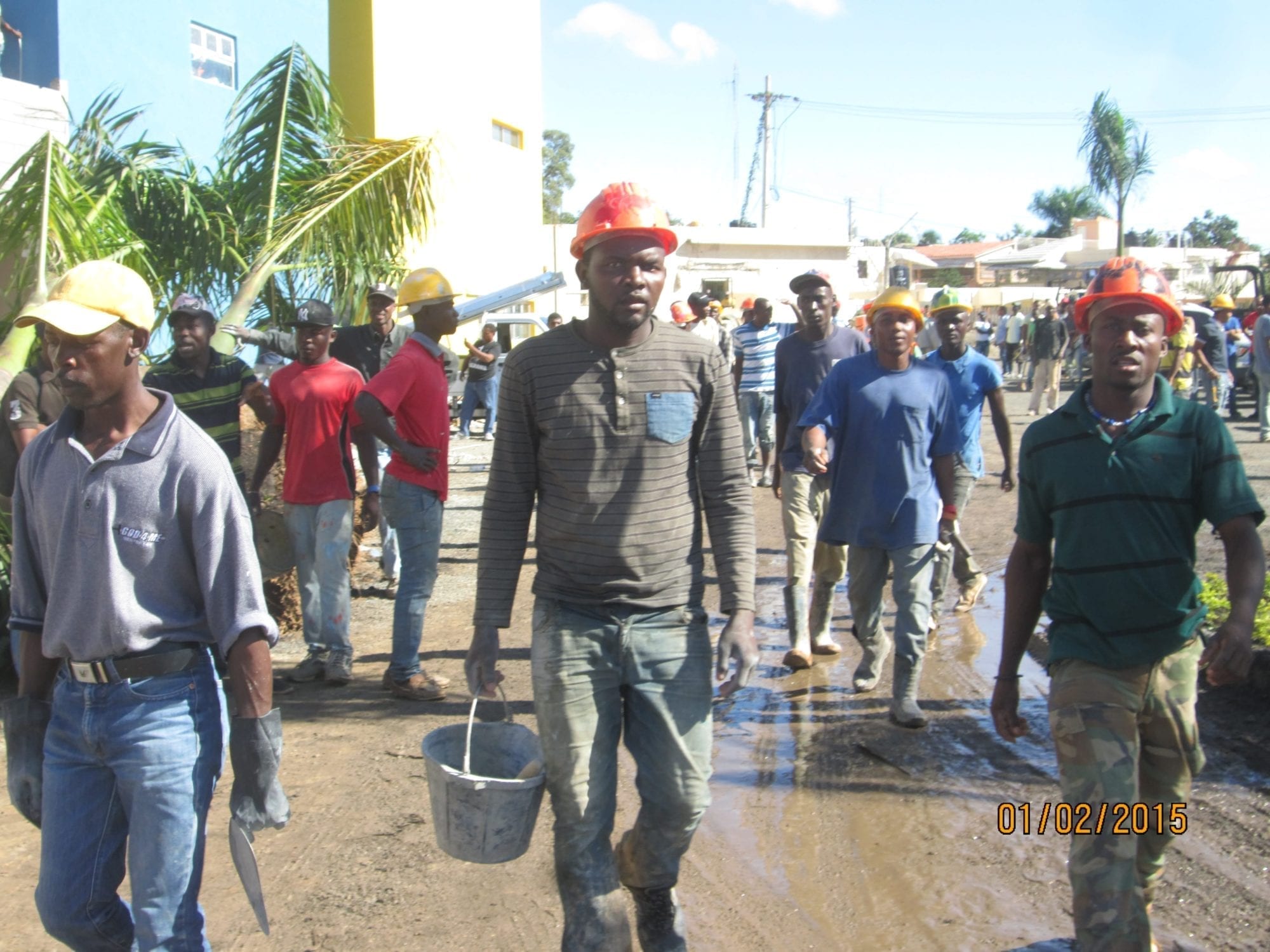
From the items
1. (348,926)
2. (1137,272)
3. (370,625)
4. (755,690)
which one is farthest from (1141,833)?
(370,625)

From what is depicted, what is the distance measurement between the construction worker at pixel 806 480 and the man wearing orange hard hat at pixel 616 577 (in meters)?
3.05

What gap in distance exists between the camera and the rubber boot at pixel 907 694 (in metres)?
5.57

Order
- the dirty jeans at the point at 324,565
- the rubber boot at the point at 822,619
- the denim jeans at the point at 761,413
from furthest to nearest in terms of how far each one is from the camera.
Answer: the denim jeans at the point at 761,413 → the rubber boot at the point at 822,619 → the dirty jeans at the point at 324,565

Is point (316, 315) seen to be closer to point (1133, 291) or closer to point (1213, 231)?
point (1133, 291)

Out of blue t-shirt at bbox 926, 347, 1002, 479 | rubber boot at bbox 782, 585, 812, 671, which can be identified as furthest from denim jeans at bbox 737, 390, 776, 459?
rubber boot at bbox 782, 585, 812, 671

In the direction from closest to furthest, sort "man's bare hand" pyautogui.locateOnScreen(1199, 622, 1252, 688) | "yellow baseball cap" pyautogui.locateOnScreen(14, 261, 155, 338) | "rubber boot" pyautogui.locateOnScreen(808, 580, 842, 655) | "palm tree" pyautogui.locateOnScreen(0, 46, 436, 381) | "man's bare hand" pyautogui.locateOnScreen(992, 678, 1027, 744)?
"yellow baseball cap" pyautogui.locateOnScreen(14, 261, 155, 338) → "man's bare hand" pyautogui.locateOnScreen(1199, 622, 1252, 688) → "man's bare hand" pyautogui.locateOnScreen(992, 678, 1027, 744) → "rubber boot" pyautogui.locateOnScreen(808, 580, 842, 655) → "palm tree" pyautogui.locateOnScreen(0, 46, 436, 381)

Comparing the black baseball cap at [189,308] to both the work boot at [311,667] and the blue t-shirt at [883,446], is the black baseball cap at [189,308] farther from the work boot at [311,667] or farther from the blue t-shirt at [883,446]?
the blue t-shirt at [883,446]

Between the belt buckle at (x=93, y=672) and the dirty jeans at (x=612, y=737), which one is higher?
the belt buckle at (x=93, y=672)

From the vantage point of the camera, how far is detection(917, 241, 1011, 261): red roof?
76.8 metres

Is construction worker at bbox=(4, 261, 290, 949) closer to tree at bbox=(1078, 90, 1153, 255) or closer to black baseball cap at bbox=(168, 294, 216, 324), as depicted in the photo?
black baseball cap at bbox=(168, 294, 216, 324)

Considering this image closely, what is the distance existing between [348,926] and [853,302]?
4111 centimetres

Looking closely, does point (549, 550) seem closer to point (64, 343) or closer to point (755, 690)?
point (64, 343)

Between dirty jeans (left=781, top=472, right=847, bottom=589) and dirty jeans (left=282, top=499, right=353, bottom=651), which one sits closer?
dirty jeans (left=282, top=499, right=353, bottom=651)

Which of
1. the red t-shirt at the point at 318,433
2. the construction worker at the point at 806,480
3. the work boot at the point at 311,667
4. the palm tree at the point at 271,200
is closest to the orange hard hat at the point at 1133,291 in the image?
the construction worker at the point at 806,480
